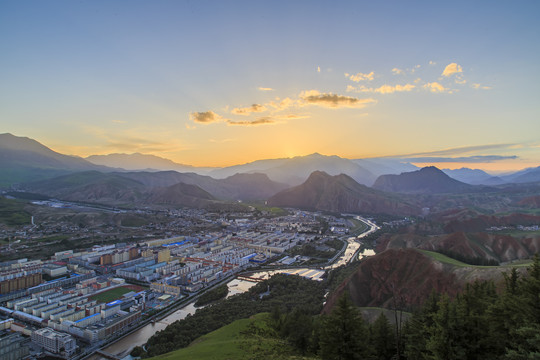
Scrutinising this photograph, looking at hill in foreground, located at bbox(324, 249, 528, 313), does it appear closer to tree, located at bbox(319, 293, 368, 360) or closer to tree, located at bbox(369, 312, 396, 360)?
tree, located at bbox(369, 312, 396, 360)

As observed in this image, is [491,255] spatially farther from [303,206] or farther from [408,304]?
[303,206]

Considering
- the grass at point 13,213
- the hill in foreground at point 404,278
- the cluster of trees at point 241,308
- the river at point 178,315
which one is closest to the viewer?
the cluster of trees at point 241,308

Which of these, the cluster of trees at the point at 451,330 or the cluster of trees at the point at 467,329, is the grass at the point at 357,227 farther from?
the cluster of trees at the point at 467,329

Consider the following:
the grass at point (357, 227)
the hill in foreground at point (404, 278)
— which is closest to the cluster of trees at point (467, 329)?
the hill in foreground at point (404, 278)

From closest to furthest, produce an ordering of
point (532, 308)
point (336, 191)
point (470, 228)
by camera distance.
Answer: point (532, 308), point (470, 228), point (336, 191)

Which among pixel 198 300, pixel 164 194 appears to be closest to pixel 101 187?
pixel 164 194

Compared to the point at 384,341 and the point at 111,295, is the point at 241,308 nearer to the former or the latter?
the point at 111,295

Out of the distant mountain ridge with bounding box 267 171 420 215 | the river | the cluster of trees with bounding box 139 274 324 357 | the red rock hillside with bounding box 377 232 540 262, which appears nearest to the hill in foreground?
the cluster of trees with bounding box 139 274 324 357
